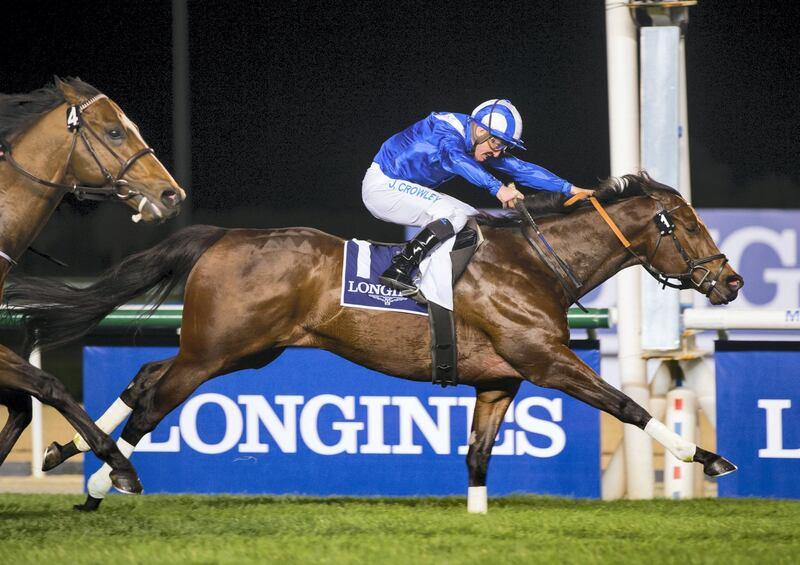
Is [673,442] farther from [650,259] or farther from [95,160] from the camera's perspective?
[95,160]

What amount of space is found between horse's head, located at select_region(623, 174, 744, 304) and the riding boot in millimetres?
841

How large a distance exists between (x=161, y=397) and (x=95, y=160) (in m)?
0.98

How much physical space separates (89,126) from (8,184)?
0.35 meters

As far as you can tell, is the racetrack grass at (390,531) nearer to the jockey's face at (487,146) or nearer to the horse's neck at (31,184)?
the horse's neck at (31,184)

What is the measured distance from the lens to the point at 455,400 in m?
5.66

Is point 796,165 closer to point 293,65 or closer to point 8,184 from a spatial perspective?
point 293,65

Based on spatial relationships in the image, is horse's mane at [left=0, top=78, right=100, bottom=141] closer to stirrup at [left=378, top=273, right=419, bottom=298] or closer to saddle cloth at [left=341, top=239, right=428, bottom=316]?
saddle cloth at [left=341, top=239, right=428, bottom=316]

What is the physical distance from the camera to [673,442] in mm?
4656

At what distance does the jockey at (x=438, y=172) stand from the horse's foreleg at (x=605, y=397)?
611 millimetres

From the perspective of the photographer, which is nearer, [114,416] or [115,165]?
[115,165]

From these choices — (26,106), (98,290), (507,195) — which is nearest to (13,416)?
(98,290)

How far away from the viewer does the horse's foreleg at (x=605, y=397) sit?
15.2 ft

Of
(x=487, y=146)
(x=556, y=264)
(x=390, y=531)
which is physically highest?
(x=487, y=146)

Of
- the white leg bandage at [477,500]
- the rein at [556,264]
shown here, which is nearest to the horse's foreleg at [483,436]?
the white leg bandage at [477,500]
